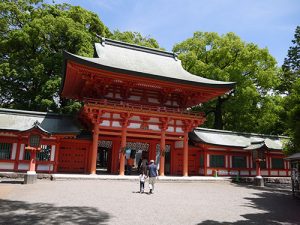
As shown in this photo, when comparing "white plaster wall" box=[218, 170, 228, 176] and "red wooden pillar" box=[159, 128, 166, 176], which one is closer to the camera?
"red wooden pillar" box=[159, 128, 166, 176]

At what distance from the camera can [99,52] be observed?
938 inches

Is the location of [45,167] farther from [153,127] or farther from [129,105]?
[153,127]

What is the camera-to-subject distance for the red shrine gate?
63.9 ft

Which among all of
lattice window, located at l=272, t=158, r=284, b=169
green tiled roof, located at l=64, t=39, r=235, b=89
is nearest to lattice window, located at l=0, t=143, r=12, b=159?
green tiled roof, located at l=64, t=39, r=235, b=89

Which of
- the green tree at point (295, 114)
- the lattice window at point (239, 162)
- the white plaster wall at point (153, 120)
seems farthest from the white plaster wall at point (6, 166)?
the lattice window at point (239, 162)

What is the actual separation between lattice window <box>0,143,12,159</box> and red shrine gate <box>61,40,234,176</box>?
5674 mm

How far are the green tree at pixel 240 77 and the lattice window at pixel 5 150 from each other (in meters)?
23.5

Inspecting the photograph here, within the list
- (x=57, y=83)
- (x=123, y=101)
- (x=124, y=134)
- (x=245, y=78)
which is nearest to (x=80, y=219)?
(x=124, y=134)

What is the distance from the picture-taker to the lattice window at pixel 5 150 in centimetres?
1888

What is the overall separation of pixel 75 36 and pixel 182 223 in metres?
27.9

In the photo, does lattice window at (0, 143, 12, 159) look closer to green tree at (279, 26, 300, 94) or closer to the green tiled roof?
the green tiled roof

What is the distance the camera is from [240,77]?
32781 millimetres

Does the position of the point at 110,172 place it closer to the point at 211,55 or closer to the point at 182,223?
the point at 182,223


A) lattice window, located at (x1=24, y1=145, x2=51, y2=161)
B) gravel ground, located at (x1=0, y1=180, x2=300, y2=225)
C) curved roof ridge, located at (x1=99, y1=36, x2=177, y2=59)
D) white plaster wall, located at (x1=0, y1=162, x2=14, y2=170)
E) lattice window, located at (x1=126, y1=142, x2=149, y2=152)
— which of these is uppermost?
curved roof ridge, located at (x1=99, y1=36, x2=177, y2=59)
